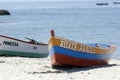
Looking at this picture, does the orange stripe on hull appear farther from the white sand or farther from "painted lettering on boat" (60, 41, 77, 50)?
"painted lettering on boat" (60, 41, 77, 50)

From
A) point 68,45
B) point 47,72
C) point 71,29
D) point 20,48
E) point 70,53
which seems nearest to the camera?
point 47,72

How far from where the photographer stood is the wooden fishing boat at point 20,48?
21.6 metres

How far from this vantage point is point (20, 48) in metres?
22.0

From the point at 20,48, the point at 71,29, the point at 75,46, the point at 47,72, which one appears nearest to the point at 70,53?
the point at 75,46

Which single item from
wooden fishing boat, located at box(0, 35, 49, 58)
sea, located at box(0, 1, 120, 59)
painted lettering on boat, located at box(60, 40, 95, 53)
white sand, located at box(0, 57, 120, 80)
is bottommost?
sea, located at box(0, 1, 120, 59)

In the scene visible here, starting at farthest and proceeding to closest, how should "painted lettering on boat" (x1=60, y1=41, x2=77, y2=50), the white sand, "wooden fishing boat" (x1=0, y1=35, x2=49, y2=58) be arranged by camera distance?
1. "wooden fishing boat" (x1=0, y1=35, x2=49, y2=58)
2. "painted lettering on boat" (x1=60, y1=41, x2=77, y2=50)
3. the white sand

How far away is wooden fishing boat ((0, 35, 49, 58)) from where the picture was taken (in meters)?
21.6

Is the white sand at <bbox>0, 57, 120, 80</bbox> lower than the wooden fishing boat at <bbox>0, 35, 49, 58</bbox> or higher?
higher

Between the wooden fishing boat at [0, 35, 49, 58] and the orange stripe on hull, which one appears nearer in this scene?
the orange stripe on hull

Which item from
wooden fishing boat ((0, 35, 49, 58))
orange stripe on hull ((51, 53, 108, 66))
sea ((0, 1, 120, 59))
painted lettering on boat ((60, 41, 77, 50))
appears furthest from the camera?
sea ((0, 1, 120, 59))

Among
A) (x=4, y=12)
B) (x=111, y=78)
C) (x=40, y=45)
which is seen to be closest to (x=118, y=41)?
(x=40, y=45)

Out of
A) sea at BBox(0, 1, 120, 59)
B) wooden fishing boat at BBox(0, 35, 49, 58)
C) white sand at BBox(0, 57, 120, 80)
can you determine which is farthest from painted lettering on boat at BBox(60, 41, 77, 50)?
sea at BBox(0, 1, 120, 59)

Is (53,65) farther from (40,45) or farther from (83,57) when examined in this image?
(40,45)

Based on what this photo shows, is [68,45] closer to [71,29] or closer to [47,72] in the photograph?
[47,72]
